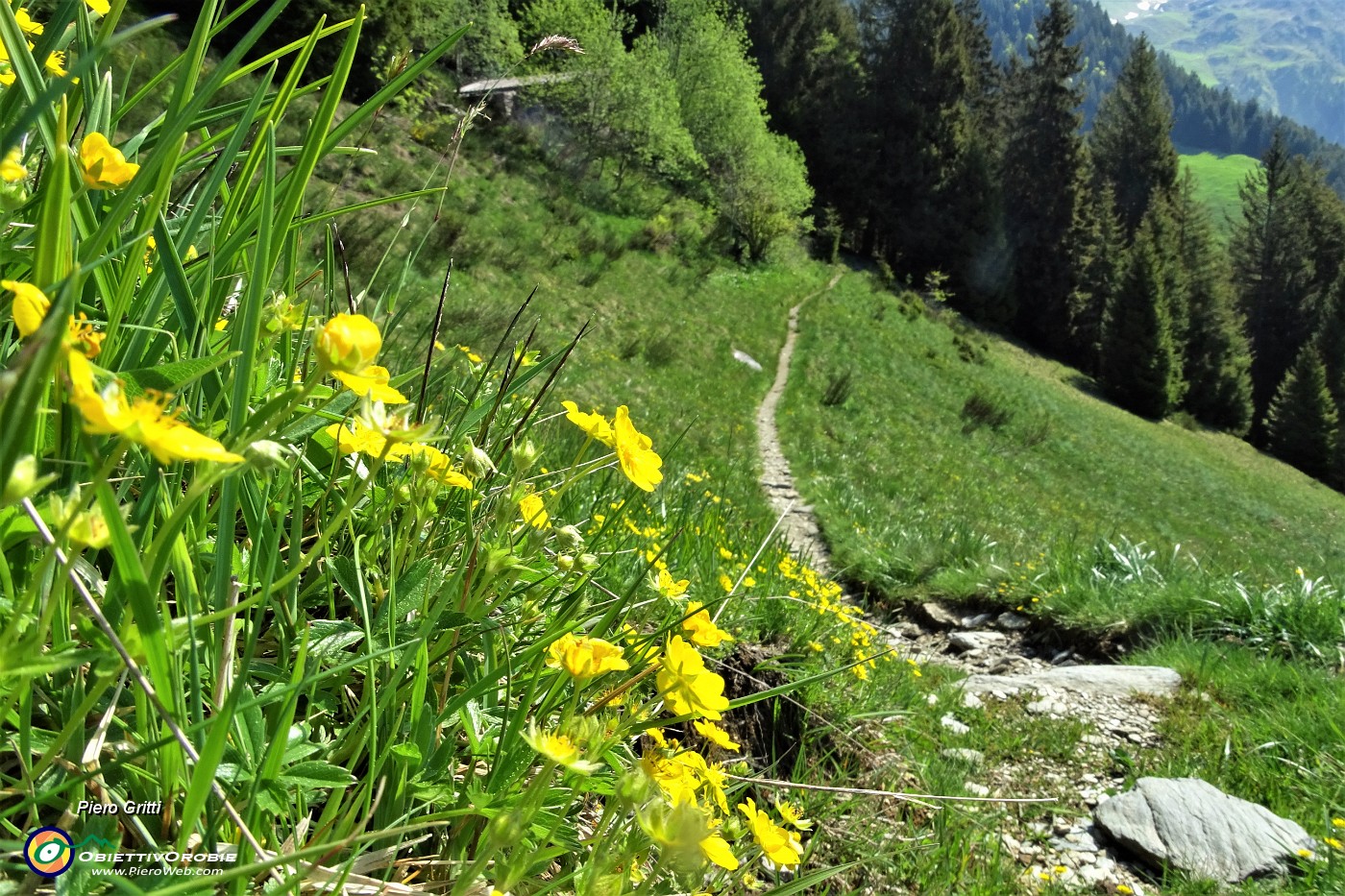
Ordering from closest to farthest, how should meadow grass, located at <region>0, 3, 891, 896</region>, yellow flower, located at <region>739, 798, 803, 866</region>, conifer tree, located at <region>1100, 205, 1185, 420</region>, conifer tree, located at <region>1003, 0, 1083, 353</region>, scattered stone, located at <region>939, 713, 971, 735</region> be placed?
meadow grass, located at <region>0, 3, 891, 896</region> → yellow flower, located at <region>739, 798, 803, 866</region> → scattered stone, located at <region>939, 713, 971, 735</region> → conifer tree, located at <region>1100, 205, 1185, 420</region> → conifer tree, located at <region>1003, 0, 1083, 353</region>

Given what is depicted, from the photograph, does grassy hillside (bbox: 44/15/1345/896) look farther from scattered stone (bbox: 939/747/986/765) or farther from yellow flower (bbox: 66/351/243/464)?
yellow flower (bbox: 66/351/243/464)

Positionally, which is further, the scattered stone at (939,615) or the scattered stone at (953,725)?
the scattered stone at (939,615)

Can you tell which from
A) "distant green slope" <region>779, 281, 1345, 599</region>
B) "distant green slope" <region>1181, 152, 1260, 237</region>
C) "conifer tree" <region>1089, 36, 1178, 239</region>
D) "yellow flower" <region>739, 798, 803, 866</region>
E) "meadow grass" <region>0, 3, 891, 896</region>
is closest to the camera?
"meadow grass" <region>0, 3, 891, 896</region>

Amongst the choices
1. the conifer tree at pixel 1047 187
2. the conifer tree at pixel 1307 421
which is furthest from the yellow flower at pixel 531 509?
the conifer tree at pixel 1307 421

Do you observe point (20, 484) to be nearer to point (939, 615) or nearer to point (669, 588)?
point (669, 588)

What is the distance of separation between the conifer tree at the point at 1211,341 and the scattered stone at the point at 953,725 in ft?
134

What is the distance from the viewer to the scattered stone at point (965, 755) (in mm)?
2816

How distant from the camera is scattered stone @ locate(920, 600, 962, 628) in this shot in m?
6.12

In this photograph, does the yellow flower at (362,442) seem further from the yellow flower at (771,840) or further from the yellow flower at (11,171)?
the yellow flower at (771,840)

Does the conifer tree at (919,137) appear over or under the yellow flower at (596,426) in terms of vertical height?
over

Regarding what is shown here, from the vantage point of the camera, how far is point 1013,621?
5805mm

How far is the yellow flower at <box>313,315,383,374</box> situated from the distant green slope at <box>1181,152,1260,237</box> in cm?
9722

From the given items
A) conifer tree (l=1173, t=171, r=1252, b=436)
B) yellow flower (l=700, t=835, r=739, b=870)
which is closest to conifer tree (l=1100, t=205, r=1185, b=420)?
conifer tree (l=1173, t=171, r=1252, b=436)

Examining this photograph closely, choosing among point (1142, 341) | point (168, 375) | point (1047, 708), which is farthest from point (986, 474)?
point (1142, 341)
